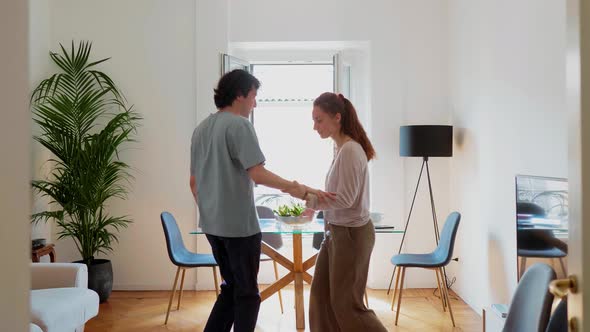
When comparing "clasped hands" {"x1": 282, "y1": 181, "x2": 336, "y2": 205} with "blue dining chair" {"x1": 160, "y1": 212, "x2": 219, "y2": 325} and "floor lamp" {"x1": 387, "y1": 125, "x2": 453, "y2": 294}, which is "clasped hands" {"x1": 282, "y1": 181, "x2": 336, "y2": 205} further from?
"floor lamp" {"x1": 387, "y1": 125, "x2": 453, "y2": 294}

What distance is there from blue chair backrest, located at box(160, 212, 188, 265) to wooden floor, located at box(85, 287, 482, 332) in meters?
0.53

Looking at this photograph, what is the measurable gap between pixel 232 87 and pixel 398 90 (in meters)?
2.87

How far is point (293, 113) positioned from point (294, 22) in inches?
37.7

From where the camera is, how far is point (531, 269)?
7.37 ft

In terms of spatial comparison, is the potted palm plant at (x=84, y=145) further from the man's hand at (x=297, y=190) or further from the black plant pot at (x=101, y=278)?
the man's hand at (x=297, y=190)

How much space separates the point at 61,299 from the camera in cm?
334

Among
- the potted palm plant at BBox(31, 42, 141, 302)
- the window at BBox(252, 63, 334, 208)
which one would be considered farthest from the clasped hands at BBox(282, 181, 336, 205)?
the window at BBox(252, 63, 334, 208)

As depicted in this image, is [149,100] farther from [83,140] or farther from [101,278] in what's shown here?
[101,278]

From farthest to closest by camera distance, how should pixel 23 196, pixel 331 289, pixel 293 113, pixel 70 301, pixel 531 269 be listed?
pixel 293 113, pixel 70 301, pixel 331 289, pixel 531 269, pixel 23 196

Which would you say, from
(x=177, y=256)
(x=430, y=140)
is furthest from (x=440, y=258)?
(x=177, y=256)

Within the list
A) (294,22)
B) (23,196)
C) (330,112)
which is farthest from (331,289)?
(294,22)

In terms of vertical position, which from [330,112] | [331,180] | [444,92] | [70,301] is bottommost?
[70,301]
